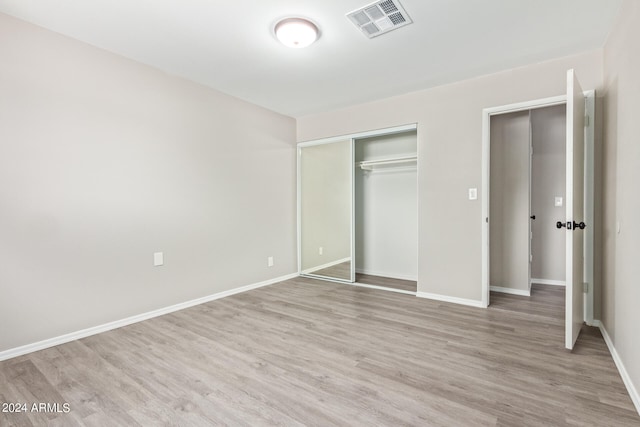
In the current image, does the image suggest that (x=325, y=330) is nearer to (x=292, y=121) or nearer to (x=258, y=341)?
(x=258, y=341)

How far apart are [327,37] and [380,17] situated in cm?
47

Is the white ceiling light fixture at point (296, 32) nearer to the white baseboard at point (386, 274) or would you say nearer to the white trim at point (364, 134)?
the white trim at point (364, 134)

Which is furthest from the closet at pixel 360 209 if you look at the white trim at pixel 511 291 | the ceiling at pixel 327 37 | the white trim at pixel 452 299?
the ceiling at pixel 327 37

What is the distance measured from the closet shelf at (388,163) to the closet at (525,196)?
Answer: 1.02 m

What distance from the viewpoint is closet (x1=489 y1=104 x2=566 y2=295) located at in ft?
12.6

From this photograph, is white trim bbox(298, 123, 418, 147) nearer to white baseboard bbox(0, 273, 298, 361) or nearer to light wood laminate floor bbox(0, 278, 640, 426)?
light wood laminate floor bbox(0, 278, 640, 426)

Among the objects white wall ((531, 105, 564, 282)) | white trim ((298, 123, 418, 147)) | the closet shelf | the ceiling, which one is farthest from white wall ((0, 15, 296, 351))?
white wall ((531, 105, 564, 282))

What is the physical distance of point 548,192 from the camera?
446 cm

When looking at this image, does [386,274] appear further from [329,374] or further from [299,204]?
[329,374]

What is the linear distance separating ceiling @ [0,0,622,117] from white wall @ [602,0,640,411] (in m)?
0.38

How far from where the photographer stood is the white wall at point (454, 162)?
3197 mm

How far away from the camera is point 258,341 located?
2.54 metres

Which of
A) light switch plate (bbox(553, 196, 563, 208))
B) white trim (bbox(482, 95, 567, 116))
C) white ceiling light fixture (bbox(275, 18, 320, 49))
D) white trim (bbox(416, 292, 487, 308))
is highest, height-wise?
white ceiling light fixture (bbox(275, 18, 320, 49))

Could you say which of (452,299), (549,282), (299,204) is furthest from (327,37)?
(549,282)
